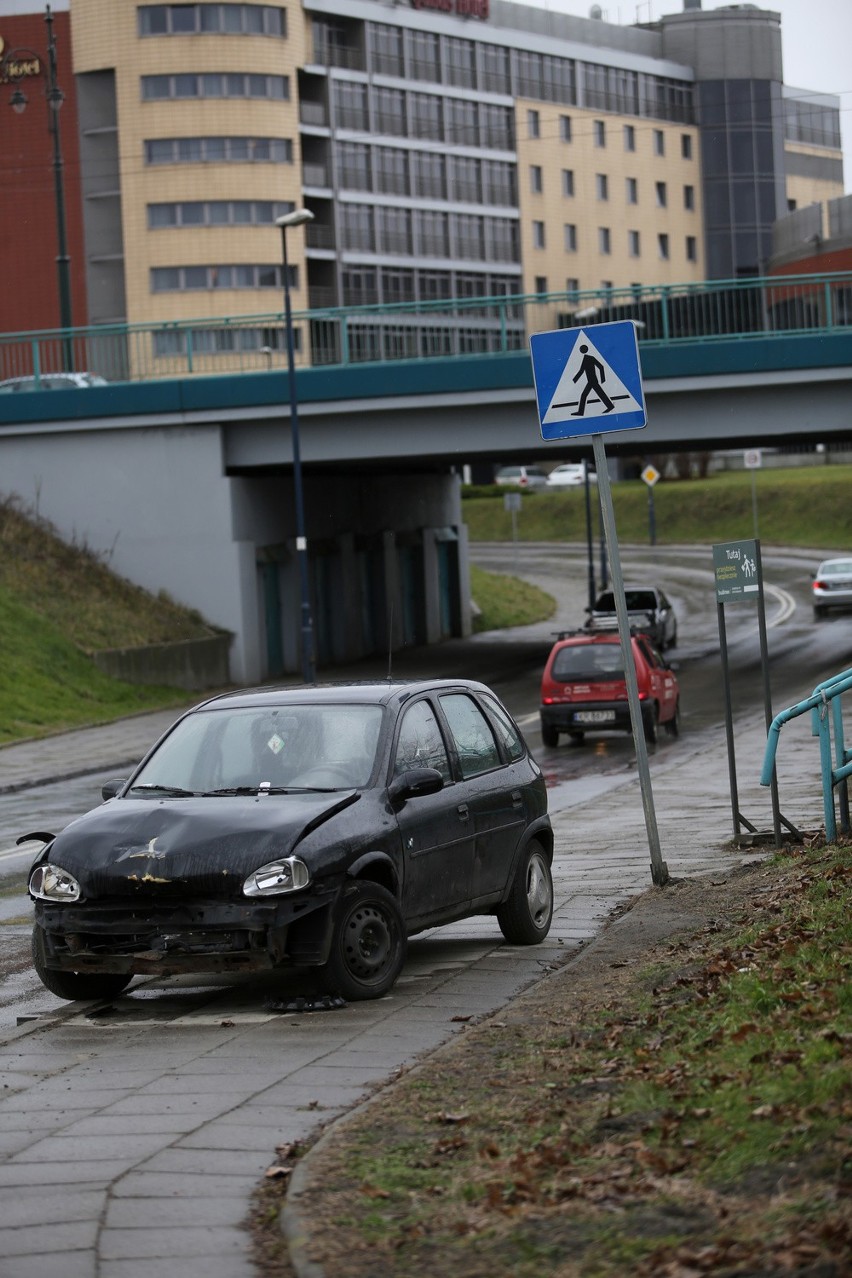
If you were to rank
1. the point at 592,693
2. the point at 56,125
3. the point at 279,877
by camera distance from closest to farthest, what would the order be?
1. the point at 279,877
2. the point at 592,693
3. the point at 56,125

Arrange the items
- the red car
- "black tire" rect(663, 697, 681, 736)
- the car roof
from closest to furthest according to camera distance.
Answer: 1. the car roof
2. the red car
3. "black tire" rect(663, 697, 681, 736)

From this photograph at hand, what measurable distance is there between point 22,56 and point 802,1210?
256 ft

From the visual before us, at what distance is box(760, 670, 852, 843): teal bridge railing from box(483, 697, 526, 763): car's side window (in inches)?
76.2

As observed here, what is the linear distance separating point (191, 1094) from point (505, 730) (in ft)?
14.3

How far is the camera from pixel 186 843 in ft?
29.1

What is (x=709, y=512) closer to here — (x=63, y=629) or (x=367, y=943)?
(x=63, y=629)

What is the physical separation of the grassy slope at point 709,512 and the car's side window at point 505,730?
220ft

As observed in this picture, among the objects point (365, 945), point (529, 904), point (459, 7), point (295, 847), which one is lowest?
point (529, 904)

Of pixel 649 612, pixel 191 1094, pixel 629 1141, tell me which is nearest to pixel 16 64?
pixel 649 612

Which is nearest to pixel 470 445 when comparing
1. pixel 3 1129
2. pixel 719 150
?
pixel 3 1129

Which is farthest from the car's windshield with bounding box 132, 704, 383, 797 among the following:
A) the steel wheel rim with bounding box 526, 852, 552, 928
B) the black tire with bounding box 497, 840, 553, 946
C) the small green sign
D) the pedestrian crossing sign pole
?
the small green sign

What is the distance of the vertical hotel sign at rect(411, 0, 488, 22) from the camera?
84062 mm

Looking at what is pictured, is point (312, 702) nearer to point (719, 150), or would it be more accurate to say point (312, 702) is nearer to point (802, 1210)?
point (802, 1210)

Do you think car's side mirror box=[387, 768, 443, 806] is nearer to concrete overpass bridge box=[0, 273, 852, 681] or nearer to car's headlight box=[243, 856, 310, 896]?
car's headlight box=[243, 856, 310, 896]
